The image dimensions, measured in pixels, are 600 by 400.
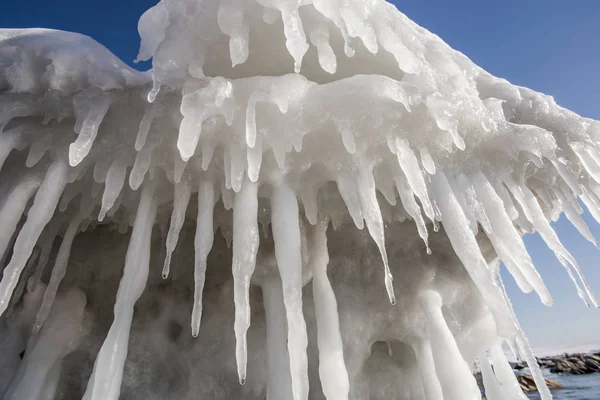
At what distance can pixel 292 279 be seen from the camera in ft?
6.03

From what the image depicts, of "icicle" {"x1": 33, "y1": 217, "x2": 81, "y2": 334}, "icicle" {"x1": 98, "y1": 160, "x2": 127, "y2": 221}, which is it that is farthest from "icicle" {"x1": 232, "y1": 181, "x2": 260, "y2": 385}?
"icicle" {"x1": 33, "y1": 217, "x2": 81, "y2": 334}

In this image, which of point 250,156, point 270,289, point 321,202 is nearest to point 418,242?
point 321,202

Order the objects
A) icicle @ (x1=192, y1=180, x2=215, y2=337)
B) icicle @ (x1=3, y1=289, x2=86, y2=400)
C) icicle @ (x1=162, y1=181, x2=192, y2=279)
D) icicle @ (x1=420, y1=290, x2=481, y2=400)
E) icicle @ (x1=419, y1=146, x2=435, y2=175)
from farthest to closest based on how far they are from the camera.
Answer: icicle @ (x1=3, y1=289, x2=86, y2=400) < icicle @ (x1=420, y1=290, x2=481, y2=400) < icicle @ (x1=419, y1=146, x2=435, y2=175) < icicle @ (x1=162, y1=181, x2=192, y2=279) < icicle @ (x1=192, y1=180, x2=215, y2=337)

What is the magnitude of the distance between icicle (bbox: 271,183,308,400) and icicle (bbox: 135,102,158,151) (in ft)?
2.01

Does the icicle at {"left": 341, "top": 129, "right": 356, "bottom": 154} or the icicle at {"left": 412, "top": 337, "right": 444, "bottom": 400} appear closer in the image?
the icicle at {"left": 341, "top": 129, "right": 356, "bottom": 154}

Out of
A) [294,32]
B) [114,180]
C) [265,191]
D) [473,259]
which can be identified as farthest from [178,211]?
[473,259]

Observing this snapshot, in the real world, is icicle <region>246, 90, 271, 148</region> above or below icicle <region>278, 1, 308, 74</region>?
below

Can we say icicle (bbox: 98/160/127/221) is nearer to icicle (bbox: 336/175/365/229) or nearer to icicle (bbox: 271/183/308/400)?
icicle (bbox: 271/183/308/400)

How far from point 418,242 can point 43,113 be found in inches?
86.7

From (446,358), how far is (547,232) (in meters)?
0.80

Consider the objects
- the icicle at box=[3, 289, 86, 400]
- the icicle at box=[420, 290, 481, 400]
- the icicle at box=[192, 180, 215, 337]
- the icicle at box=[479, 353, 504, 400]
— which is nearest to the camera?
the icicle at box=[192, 180, 215, 337]

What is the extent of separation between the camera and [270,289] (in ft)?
8.08

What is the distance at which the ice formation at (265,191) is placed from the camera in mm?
1794

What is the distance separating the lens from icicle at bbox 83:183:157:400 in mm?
1765
